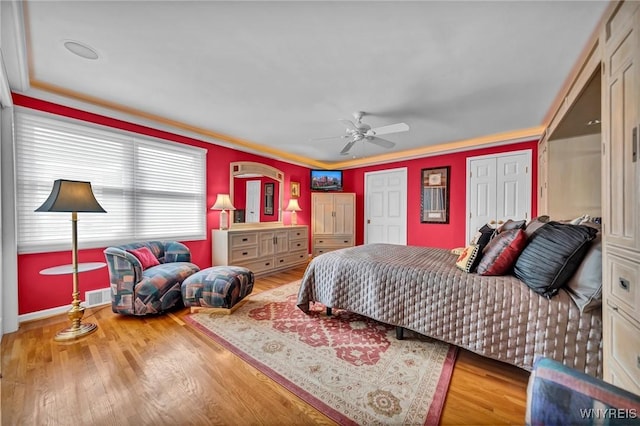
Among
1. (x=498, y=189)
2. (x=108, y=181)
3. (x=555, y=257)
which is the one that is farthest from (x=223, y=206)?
(x=498, y=189)

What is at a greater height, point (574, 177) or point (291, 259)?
point (574, 177)

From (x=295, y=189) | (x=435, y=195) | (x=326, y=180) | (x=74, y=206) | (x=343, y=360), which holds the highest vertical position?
(x=326, y=180)

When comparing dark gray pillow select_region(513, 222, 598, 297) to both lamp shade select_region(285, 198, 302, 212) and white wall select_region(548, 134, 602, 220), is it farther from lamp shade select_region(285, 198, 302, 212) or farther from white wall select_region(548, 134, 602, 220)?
lamp shade select_region(285, 198, 302, 212)

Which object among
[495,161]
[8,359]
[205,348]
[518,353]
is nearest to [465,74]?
[518,353]

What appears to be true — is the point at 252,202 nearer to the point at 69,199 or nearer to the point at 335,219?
the point at 335,219

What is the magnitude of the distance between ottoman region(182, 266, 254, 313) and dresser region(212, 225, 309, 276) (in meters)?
1.14

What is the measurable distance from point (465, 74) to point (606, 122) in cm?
118

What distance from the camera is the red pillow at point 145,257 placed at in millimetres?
2898

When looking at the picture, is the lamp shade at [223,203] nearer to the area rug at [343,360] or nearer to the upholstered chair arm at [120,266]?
the upholstered chair arm at [120,266]

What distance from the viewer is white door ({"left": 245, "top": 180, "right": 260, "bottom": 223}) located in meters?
4.59

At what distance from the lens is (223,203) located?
4.05 metres

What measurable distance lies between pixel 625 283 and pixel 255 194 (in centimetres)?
450

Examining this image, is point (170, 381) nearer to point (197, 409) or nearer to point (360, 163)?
point (197, 409)

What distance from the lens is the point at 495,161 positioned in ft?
13.9
